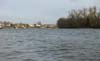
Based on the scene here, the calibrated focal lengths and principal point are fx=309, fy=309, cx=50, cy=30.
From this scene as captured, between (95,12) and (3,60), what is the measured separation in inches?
5961

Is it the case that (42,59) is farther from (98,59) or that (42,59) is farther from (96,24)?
(96,24)

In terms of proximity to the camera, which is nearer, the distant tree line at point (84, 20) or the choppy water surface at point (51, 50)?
the choppy water surface at point (51, 50)

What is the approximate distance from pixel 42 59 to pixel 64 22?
167 m

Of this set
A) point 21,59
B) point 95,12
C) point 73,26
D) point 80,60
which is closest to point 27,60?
point 21,59

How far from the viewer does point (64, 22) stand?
19012 centimetres

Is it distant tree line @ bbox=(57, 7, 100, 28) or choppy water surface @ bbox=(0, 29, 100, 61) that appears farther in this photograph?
distant tree line @ bbox=(57, 7, 100, 28)

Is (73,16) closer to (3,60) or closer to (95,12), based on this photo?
(95,12)

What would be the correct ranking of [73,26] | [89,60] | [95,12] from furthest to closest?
[73,26] → [95,12] → [89,60]

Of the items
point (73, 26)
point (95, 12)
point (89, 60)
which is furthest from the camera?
point (73, 26)

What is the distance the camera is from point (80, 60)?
75.7 ft

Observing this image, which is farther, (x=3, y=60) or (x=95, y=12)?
(x=95, y=12)

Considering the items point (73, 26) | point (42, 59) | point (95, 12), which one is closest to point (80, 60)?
point (42, 59)

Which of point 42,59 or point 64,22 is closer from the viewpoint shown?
point 42,59

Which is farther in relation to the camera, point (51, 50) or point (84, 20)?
point (84, 20)
